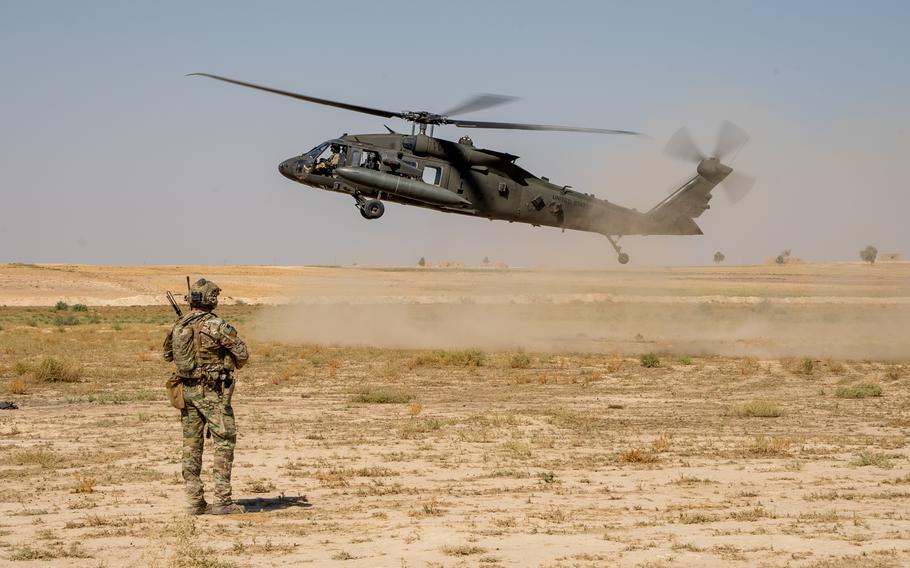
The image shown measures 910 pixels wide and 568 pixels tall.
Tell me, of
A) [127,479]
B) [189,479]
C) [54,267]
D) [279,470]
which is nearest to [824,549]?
[189,479]

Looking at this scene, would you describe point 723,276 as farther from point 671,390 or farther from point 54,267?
point 671,390

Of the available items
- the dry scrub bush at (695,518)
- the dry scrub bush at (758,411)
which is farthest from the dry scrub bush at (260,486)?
the dry scrub bush at (758,411)

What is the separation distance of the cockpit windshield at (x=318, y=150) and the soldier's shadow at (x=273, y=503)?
15.9 meters

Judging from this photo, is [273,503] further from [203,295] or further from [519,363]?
[519,363]

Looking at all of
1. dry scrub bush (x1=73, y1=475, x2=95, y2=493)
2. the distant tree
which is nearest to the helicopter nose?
dry scrub bush (x1=73, y1=475, x2=95, y2=493)

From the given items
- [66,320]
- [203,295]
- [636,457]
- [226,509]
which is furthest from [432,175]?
[66,320]

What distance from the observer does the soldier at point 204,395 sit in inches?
460

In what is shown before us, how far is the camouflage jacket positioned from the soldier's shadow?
1.53 metres

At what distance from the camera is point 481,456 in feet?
51.3

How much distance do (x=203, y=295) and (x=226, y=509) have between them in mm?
2216

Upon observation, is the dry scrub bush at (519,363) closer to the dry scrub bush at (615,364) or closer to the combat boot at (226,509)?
the dry scrub bush at (615,364)

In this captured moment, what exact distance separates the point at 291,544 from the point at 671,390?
53.3 feet

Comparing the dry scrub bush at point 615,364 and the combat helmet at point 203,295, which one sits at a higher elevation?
the combat helmet at point 203,295

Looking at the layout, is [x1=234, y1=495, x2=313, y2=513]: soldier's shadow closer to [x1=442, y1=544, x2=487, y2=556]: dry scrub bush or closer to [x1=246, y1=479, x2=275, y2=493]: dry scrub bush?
[x1=246, y1=479, x2=275, y2=493]: dry scrub bush
